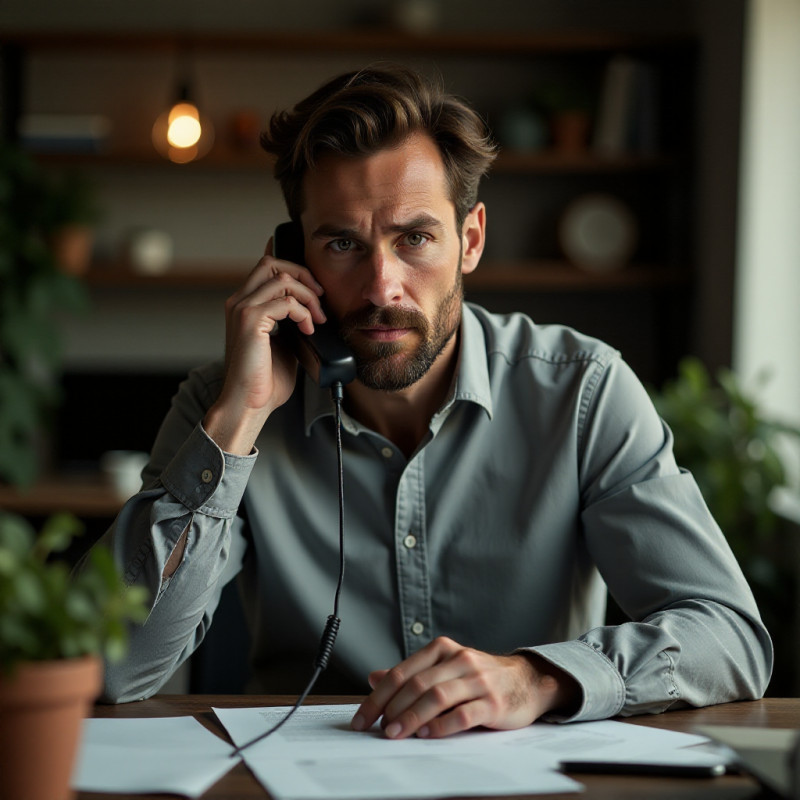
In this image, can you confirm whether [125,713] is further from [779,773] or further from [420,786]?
[779,773]

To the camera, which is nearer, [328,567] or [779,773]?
[779,773]

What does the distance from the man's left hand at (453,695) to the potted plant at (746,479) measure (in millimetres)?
1769

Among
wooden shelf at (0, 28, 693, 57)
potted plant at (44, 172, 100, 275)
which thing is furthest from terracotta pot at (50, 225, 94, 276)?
wooden shelf at (0, 28, 693, 57)

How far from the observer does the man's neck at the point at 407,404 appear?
1.52 m

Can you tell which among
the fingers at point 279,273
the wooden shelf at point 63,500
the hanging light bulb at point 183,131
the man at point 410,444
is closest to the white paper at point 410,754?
the man at point 410,444

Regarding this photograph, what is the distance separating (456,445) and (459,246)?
11.3 inches

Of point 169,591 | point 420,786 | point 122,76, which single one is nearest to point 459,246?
point 169,591

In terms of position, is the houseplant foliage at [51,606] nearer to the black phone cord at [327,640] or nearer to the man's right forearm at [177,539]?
the black phone cord at [327,640]

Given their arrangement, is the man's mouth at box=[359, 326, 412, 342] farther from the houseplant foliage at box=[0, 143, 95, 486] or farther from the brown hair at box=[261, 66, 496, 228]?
the houseplant foliage at box=[0, 143, 95, 486]

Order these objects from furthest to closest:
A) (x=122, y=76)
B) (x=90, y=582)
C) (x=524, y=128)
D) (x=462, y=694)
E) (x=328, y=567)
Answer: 1. (x=122, y=76)
2. (x=524, y=128)
3. (x=328, y=567)
4. (x=462, y=694)
5. (x=90, y=582)

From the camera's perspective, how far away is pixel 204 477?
1.23 meters

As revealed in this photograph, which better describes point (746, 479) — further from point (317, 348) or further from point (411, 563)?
point (317, 348)

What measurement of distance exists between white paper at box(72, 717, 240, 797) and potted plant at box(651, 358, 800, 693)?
6.40 feet

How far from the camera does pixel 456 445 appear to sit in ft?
4.82
